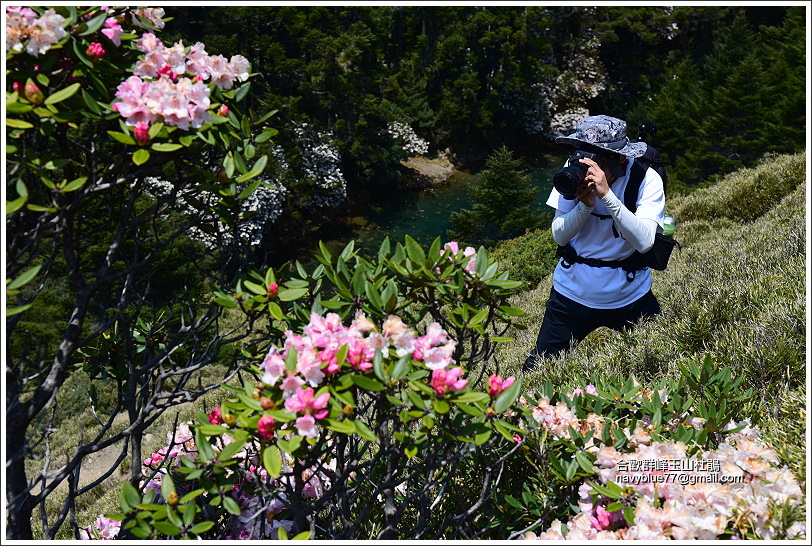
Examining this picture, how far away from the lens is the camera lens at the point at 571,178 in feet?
8.87

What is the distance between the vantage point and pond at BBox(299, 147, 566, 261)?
1827 centimetres

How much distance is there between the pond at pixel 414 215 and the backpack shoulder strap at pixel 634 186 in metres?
13.9

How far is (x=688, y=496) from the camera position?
Answer: 1.68 m

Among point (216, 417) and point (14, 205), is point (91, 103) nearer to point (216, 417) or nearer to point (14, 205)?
point (14, 205)

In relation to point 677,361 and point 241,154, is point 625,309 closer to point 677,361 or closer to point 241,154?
point 677,361

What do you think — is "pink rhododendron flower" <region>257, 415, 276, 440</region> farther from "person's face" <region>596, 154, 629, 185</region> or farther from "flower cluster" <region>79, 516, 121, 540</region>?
"person's face" <region>596, 154, 629, 185</region>

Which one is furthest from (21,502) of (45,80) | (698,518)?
(698,518)

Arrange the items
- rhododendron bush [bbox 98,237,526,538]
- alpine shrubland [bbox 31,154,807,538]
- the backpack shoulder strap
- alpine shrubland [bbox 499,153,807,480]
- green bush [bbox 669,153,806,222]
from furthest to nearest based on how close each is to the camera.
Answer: green bush [bbox 669,153,806,222]
the backpack shoulder strap
alpine shrubland [bbox 499,153,807,480]
alpine shrubland [bbox 31,154,807,538]
rhododendron bush [bbox 98,237,526,538]

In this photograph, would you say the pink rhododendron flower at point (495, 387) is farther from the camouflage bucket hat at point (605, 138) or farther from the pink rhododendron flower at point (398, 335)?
the camouflage bucket hat at point (605, 138)

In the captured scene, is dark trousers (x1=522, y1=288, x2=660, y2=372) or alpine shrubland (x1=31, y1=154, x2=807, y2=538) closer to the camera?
alpine shrubland (x1=31, y1=154, x2=807, y2=538)

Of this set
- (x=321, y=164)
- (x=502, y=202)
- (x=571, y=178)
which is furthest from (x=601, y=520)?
(x=321, y=164)

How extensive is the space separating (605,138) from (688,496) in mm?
1811

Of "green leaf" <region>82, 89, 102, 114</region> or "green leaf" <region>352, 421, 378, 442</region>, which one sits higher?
"green leaf" <region>82, 89, 102, 114</region>

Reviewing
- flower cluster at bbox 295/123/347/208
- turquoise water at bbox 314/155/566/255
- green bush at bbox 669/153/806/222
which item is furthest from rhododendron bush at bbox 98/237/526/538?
flower cluster at bbox 295/123/347/208
